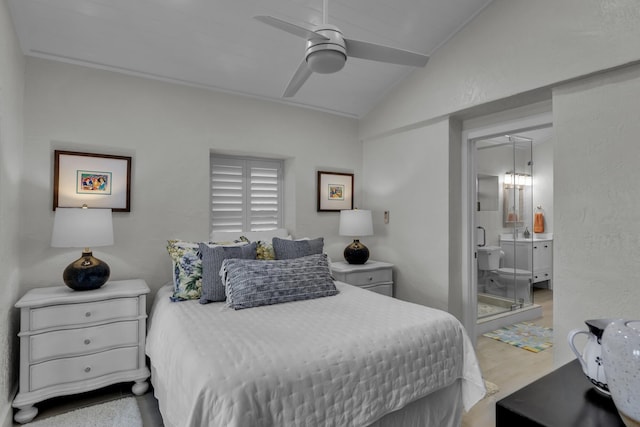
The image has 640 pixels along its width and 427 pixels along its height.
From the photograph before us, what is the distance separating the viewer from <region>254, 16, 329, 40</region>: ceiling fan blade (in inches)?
56.9

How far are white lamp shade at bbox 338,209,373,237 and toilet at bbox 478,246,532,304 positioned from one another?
2044mm

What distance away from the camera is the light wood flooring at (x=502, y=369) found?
226 centimetres

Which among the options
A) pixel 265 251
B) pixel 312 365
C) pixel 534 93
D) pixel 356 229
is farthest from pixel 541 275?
pixel 312 365

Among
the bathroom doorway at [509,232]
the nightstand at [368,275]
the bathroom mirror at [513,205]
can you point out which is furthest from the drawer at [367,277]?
the bathroom mirror at [513,205]

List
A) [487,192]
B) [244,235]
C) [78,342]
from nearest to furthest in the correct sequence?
1. [78,342]
2. [244,235]
3. [487,192]

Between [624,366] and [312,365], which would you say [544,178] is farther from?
[624,366]

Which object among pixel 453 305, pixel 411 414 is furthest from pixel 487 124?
pixel 411 414

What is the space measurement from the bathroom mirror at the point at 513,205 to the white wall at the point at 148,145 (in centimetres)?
308

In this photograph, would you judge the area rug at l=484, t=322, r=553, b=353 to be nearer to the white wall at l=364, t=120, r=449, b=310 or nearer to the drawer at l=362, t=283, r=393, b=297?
the white wall at l=364, t=120, r=449, b=310

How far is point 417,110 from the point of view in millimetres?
3375

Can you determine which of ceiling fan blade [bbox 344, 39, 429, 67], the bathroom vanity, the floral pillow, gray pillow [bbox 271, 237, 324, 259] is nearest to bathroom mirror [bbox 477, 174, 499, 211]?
the bathroom vanity

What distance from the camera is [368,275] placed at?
11.6 feet

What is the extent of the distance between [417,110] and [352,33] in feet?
3.39

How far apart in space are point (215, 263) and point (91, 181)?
4.07 feet
